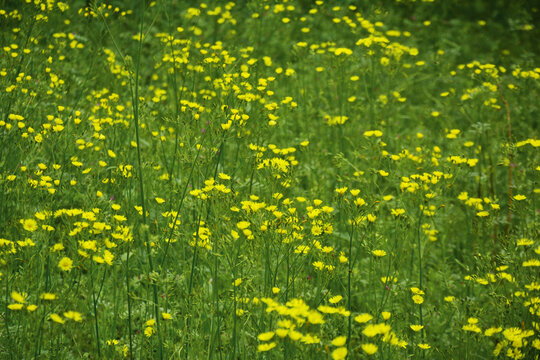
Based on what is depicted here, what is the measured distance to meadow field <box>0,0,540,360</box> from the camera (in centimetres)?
210

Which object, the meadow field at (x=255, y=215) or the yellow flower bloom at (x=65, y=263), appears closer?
the yellow flower bloom at (x=65, y=263)

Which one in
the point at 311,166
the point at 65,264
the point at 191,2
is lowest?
the point at 311,166

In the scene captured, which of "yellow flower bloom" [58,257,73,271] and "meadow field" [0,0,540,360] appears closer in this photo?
"yellow flower bloom" [58,257,73,271]

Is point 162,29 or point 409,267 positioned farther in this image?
point 162,29

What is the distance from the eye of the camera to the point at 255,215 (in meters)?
2.22

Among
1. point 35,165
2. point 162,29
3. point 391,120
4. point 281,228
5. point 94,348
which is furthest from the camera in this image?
point 162,29

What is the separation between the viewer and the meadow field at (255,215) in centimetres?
210

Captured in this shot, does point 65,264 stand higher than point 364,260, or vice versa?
point 65,264

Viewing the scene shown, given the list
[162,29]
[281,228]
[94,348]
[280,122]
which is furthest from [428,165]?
[162,29]

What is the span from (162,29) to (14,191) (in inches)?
173

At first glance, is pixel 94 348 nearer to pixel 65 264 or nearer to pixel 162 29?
pixel 65 264

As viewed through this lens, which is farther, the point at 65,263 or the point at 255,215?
the point at 255,215

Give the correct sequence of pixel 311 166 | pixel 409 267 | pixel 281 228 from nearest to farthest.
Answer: pixel 281 228
pixel 409 267
pixel 311 166

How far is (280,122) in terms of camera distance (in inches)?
147
